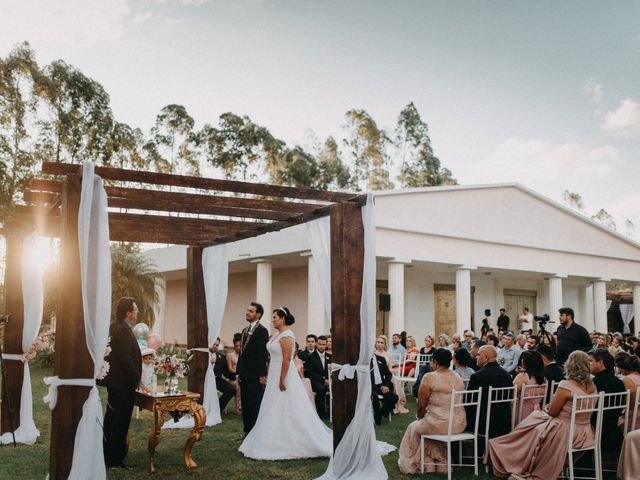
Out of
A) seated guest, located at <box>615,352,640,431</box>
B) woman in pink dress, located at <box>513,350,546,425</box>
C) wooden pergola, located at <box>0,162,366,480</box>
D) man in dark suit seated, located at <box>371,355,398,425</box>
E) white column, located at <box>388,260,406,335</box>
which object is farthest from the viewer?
white column, located at <box>388,260,406,335</box>

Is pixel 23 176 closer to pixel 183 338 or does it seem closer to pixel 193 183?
pixel 183 338

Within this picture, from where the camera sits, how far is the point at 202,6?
16516 millimetres

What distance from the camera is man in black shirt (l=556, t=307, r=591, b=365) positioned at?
9.10 metres

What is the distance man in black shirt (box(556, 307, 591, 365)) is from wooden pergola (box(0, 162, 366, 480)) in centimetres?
428

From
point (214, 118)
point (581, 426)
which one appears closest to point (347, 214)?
point (581, 426)

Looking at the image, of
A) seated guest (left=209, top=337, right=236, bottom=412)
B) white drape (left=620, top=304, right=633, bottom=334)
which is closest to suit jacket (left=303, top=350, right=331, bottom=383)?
seated guest (left=209, top=337, right=236, bottom=412)

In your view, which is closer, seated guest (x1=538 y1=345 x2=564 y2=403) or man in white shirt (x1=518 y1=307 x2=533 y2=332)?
seated guest (x1=538 y1=345 x2=564 y2=403)

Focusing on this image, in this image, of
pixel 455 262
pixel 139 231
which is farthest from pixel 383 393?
pixel 455 262

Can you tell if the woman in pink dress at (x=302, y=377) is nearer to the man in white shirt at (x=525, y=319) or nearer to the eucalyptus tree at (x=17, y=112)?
the man in white shirt at (x=525, y=319)

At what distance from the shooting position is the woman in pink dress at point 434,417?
667 centimetres

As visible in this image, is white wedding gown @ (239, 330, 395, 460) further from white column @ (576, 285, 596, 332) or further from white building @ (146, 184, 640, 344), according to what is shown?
white column @ (576, 285, 596, 332)

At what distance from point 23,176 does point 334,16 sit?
16.9m

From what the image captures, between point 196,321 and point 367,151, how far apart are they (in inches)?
1409

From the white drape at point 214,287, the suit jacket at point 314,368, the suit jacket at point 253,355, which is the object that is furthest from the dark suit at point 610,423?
the white drape at point 214,287
